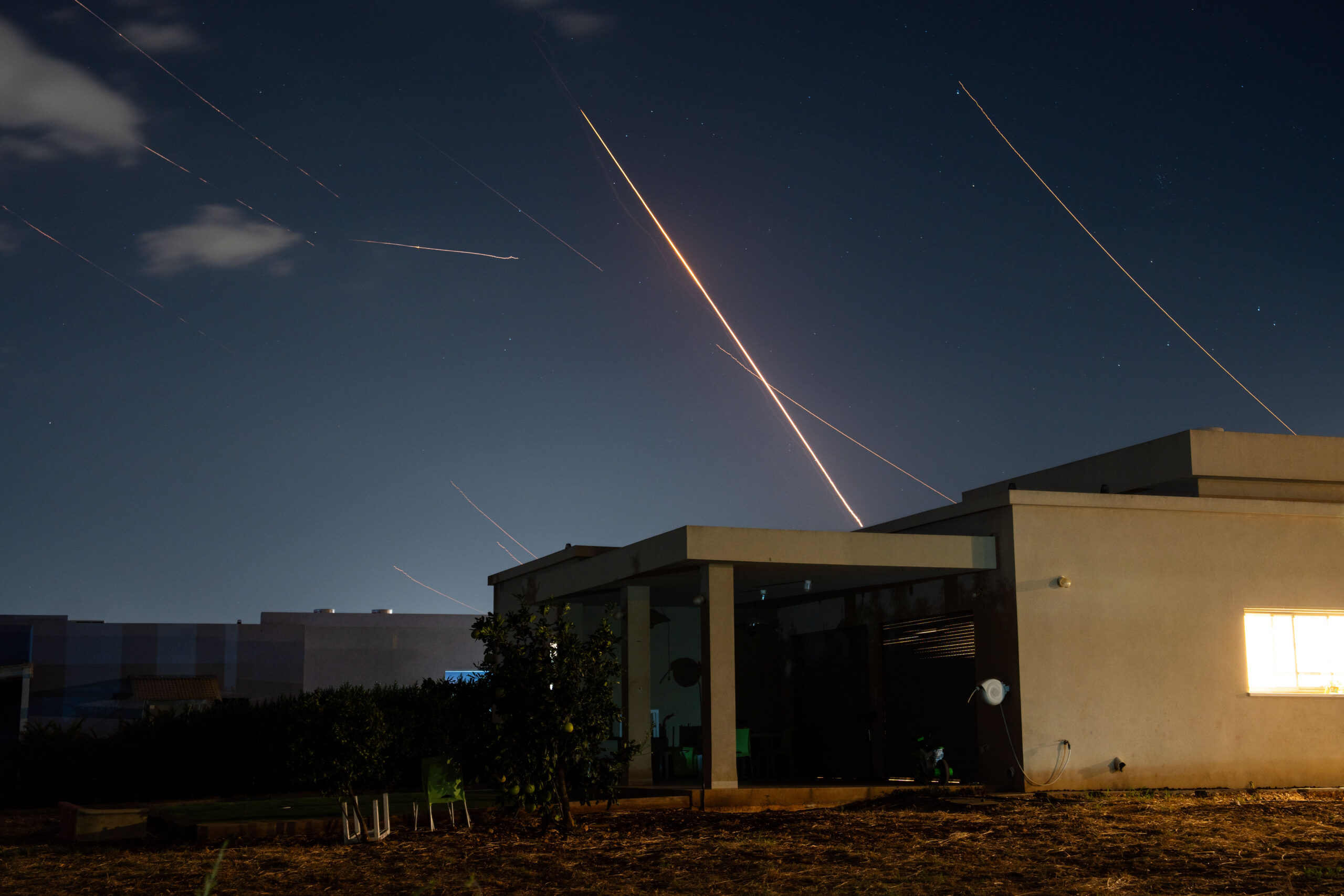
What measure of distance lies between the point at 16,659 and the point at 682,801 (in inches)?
1097

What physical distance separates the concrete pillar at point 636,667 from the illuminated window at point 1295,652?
7287 millimetres

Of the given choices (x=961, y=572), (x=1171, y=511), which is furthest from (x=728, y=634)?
(x=1171, y=511)

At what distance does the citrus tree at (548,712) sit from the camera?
35.1 feet

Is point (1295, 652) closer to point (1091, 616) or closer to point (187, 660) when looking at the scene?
point (1091, 616)

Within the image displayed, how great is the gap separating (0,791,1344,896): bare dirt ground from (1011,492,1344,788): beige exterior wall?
30.5 inches

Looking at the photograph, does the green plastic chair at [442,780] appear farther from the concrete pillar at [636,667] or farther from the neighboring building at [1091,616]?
the concrete pillar at [636,667]

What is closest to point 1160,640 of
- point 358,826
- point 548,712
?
point 548,712

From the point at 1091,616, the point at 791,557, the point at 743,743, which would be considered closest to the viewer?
the point at 791,557

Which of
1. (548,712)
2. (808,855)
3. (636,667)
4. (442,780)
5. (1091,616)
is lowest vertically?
(808,855)

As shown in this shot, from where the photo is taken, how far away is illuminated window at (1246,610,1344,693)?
14.1 metres

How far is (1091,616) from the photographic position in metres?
13.4

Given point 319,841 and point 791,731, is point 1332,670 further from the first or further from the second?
point 319,841

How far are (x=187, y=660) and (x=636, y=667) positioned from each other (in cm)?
2563

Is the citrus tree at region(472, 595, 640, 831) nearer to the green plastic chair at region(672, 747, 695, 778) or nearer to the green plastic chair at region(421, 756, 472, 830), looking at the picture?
the green plastic chair at region(421, 756, 472, 830)
